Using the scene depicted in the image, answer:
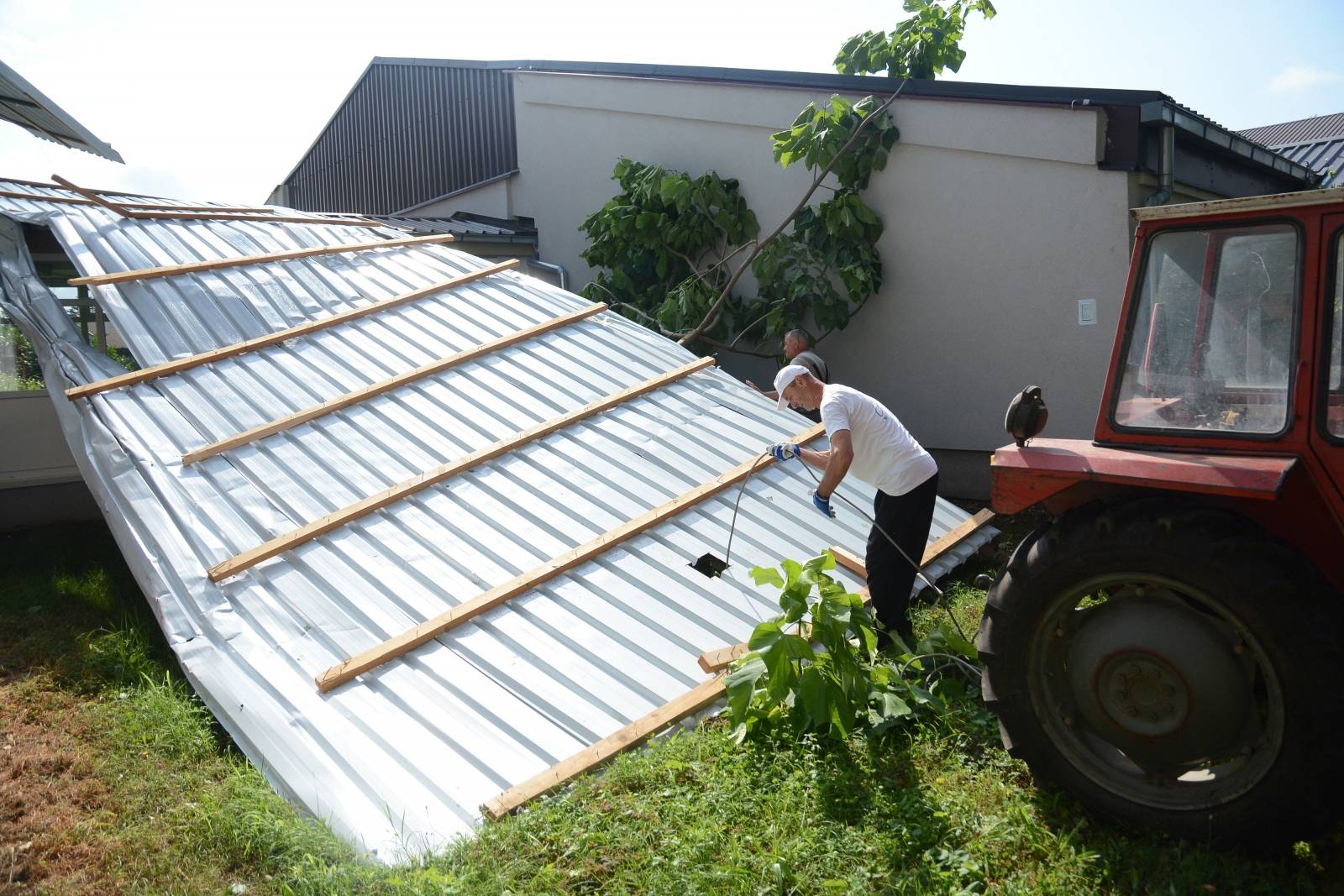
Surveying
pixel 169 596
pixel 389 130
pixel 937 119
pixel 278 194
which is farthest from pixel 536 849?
pixel 278 194

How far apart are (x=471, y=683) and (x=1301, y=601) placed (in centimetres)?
342

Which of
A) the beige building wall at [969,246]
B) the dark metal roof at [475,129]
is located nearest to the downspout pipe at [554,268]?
the dark metal roof at [475,129]

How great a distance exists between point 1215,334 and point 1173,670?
1220 mm

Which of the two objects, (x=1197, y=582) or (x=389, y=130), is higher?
(x=389, y=130)

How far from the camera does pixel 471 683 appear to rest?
445 centimetres

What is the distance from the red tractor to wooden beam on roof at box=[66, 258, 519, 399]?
566cm

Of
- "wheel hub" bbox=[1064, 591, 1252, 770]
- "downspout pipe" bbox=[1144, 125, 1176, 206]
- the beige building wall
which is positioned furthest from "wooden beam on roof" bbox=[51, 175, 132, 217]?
"downspout pipe" bbox=[1144, 125, 1176, 206]

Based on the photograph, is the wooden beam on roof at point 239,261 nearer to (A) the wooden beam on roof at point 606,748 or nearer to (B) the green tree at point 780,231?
(B) the green tree at point 780,231

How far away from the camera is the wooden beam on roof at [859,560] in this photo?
455 cm

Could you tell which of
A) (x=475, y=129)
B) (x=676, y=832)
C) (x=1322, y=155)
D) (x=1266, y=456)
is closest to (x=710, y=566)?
(x=676, y=832)

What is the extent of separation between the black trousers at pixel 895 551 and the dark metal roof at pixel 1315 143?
865 centimetres

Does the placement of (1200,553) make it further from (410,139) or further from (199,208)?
(410,139)

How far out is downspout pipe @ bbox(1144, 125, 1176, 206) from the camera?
7.56 meters

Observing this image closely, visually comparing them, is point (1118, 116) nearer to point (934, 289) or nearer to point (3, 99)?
point (934, 289)
